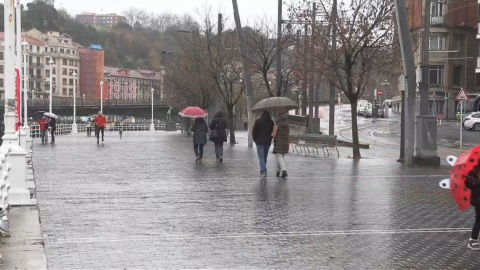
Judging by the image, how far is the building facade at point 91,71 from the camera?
137625 mm

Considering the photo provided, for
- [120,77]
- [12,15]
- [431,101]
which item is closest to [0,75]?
[120,77]

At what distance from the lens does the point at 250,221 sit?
10.3 metres

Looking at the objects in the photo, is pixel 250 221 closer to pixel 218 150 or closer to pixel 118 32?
pixel 218 150

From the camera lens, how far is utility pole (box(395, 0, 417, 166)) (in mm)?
20125

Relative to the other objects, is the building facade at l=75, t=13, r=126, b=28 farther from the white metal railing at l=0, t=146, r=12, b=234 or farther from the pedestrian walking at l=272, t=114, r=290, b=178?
the white metal railing at l=0, t=146, r=12, b=234

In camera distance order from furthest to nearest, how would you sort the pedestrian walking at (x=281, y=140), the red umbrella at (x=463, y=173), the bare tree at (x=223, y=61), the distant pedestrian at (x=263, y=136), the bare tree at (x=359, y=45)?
1. the bare tree at (x=223, y=61)
2. the bare tree at (x=359, y=45)
3. the distant pedestrian at (x=263, y=136)
4. the pedestrian walking at (x=281, y=140)
5. the red umbrella at (x=463, y=173)

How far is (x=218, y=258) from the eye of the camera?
25.4 feet

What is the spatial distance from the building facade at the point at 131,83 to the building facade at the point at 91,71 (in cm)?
268

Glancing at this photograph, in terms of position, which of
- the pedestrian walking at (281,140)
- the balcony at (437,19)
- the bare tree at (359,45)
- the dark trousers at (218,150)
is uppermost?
the balcony at (437,19)

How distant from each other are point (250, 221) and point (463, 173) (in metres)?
3.32

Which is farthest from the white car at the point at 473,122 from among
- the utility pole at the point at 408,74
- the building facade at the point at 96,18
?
the building facade at the point at 96,18

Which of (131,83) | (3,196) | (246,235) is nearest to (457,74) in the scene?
(246,235)

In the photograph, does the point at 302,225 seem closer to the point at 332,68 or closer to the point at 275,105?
the point at 275,105

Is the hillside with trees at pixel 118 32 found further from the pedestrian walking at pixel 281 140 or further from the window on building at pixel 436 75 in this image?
the pedestrian walking at pixel 281 140
